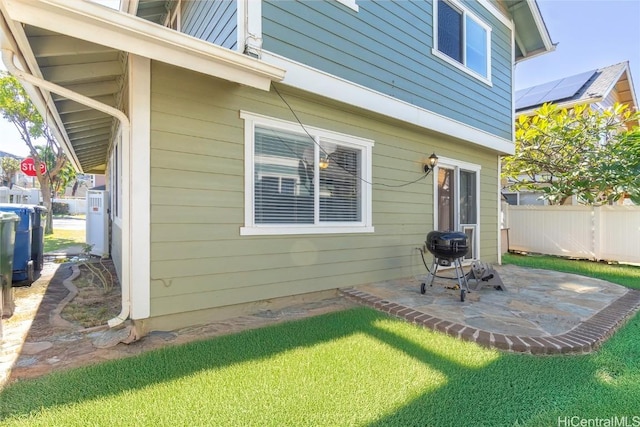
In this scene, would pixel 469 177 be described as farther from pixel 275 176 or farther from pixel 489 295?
pixel 275 176

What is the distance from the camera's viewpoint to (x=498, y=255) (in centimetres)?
745

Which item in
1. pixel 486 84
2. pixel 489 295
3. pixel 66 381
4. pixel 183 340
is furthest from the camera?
pixel 486 84

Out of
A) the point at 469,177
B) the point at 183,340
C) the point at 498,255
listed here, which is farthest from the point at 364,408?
the point at 498,255

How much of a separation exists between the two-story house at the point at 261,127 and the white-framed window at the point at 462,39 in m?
0.04

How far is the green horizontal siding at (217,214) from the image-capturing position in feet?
10.5

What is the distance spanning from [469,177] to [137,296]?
21.1 ft

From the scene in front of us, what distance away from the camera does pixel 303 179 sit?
4.27m

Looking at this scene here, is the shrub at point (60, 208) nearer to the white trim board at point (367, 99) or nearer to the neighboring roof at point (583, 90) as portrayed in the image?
the white trim board at point (367, 99)

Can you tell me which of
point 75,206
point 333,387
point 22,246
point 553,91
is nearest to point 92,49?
point 22,246

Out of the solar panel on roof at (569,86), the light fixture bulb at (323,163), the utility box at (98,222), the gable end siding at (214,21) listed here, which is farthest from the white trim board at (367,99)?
the solar panel on roof at (569,86)

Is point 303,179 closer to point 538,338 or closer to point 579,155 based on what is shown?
point 538,338

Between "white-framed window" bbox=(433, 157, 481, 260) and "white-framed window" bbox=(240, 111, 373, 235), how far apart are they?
1.95 meters

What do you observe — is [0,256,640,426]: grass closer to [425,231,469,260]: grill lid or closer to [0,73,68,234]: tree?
[425,231,469,260]: grill lid

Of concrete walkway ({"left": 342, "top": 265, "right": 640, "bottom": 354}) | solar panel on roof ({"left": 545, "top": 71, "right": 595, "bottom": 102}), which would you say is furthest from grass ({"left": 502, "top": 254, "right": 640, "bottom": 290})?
solar panel on roof ({"left": 545, "top": 71, "right": 595, "bottom": 102})
